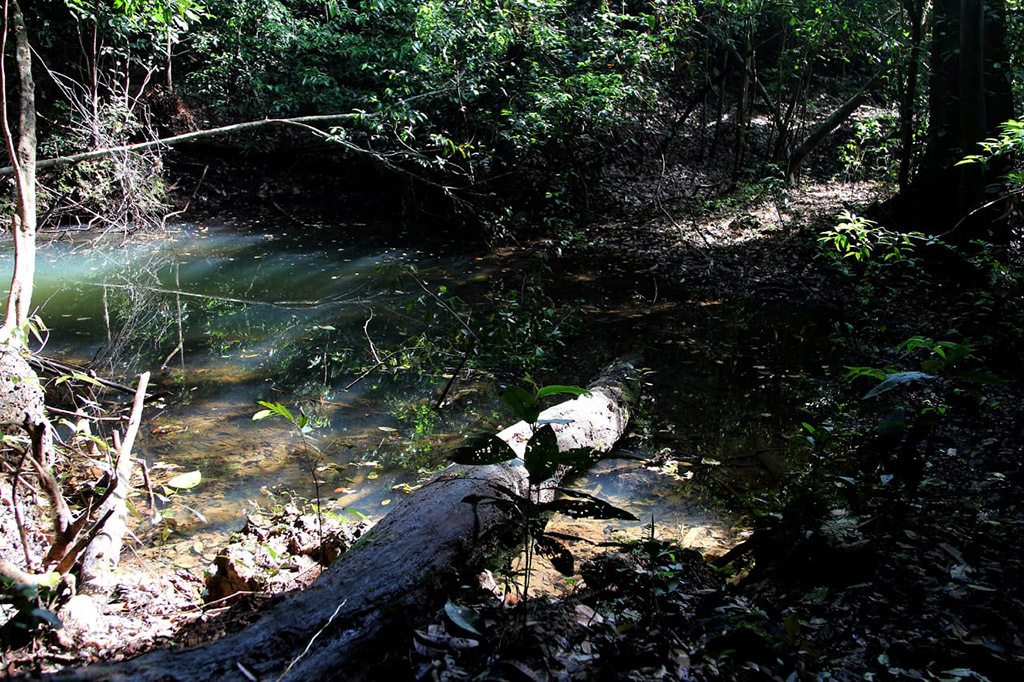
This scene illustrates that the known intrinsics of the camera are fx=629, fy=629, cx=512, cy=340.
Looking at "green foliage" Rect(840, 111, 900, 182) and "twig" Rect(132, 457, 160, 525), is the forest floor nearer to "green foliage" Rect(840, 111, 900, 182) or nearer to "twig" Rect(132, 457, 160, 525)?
"twig" Rect(132, 457, 160, 525)

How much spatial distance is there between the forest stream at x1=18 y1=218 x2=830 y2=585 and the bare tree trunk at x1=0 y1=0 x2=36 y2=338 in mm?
1243

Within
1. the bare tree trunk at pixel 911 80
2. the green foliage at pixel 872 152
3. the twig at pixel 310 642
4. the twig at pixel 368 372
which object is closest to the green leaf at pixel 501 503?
the twig at pixel 310 642

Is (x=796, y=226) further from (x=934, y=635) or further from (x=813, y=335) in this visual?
(x=934, y=635)

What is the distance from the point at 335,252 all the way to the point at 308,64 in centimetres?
418

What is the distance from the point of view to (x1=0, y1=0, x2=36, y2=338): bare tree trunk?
3.36m

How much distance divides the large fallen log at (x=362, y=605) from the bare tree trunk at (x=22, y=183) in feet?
7.21

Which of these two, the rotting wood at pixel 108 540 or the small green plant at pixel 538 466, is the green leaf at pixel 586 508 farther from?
the rotting wood at pixel 108 540

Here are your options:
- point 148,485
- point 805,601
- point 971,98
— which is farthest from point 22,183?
point 971,98

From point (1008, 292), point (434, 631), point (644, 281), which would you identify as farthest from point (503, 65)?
point (434, 631)

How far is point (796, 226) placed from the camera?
8.30 meters

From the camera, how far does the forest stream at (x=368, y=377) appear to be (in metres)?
3.72

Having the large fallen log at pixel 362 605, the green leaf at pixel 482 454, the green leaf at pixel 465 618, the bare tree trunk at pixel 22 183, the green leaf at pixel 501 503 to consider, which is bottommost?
the large fallen log at pixel 362 605

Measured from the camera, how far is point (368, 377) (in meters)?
5.59

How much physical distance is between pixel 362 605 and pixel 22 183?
323 cm
